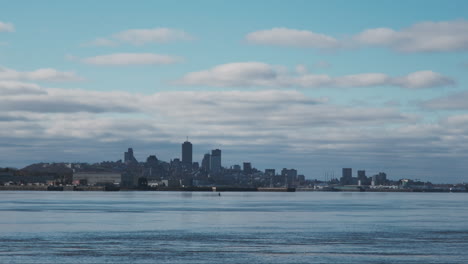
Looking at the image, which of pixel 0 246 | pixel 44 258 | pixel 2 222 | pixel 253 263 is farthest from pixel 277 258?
pixel 2 222

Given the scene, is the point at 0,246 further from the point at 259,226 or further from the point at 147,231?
the point at 259,226

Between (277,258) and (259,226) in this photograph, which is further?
(259,226)

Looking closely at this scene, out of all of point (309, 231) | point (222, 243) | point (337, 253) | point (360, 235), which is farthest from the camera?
point (309, 231)

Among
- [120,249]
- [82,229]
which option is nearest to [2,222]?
[82,229]

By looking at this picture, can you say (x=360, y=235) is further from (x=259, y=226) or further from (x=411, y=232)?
(x=259, y=226)

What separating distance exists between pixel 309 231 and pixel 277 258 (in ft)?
90.6

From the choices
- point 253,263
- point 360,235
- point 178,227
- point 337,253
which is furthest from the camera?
point 178,227

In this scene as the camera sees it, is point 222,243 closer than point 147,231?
Yes

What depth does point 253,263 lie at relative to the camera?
52.9 metres

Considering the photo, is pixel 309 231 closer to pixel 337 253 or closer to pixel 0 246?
pixel 337 253

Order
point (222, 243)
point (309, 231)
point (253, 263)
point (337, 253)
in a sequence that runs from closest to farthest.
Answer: point (253, 263)
point (337, 253)
point (222, 243)
point (309, 231)

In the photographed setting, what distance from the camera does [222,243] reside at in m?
67.3

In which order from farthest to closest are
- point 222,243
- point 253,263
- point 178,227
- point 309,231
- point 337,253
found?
point 178,227 < point 309,231 < point 222,243 < point 337,253 < point 253,263

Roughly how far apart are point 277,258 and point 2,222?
49376 millimetres
